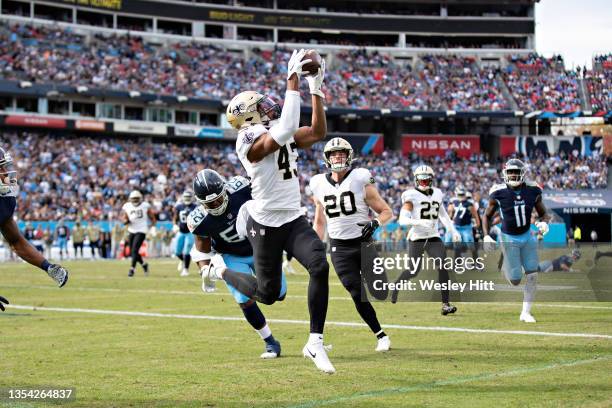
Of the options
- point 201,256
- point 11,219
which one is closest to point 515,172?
point 201,256

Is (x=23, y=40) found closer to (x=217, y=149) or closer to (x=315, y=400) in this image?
(x=217, y=149)

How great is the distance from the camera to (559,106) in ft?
197

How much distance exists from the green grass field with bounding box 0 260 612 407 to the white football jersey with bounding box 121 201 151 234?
7736 millimetres

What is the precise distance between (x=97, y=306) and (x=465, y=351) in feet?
24.0

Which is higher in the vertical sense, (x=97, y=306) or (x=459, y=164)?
(x=459, y=164)

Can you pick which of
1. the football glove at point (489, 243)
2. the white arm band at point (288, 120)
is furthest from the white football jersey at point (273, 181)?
the football glove at point (489, 243)

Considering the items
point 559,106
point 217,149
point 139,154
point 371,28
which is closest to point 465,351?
point 139,154

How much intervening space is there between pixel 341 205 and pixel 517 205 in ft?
10.9

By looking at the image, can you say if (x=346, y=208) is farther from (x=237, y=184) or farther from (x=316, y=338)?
(x=316, y=338)

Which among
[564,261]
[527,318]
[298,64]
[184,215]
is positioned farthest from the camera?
[184,215]

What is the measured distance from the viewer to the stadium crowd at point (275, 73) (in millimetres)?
51594

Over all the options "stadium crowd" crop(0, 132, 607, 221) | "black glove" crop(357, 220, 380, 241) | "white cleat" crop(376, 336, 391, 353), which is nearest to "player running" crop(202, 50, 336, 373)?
"black glove" crop(357, 220, 380, 241)

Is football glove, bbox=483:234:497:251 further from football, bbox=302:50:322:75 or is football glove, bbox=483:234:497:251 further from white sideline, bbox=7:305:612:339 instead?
football, bbox=302:50:322:75

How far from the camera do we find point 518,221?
36.7 feet
